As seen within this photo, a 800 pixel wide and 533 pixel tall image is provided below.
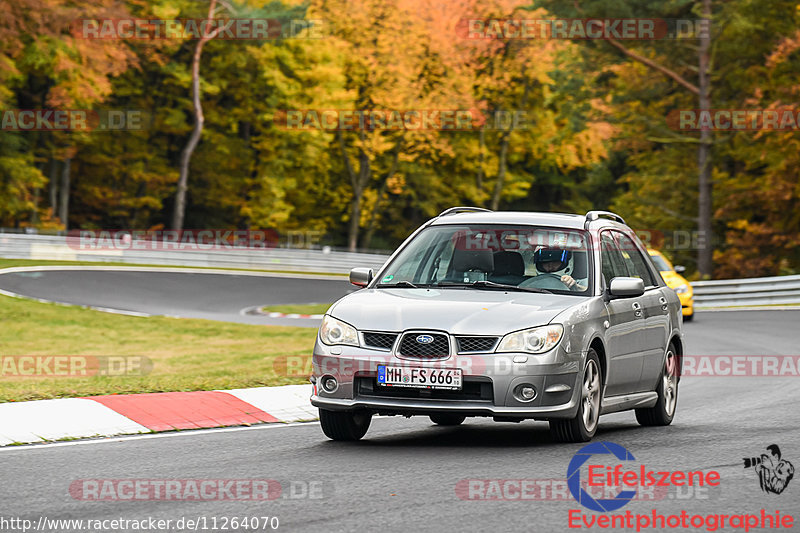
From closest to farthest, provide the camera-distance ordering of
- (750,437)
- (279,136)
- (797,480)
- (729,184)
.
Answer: (797,480) → (750,437) → (729,184) → (279,136)

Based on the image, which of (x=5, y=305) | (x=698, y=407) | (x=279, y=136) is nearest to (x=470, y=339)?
(x=698, y=407)

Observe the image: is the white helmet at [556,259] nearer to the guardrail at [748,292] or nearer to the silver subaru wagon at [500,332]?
the silver subaru wagon at [500,332]

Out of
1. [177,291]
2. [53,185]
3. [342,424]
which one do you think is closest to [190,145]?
[53,185]

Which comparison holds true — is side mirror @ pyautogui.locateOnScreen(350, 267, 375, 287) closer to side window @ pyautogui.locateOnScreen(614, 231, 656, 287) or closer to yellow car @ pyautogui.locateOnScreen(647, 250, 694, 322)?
side window @ pyautogui.locateOnScreen(614, 231, 656, 287)

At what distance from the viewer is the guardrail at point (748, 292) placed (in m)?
35.1

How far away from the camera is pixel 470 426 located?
35.9ft

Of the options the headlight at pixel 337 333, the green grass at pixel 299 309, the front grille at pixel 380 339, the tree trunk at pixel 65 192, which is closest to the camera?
the front grille at pixel 380 339

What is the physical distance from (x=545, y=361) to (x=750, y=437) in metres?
2.17

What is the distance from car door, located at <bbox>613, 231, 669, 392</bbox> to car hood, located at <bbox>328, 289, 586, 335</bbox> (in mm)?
1439

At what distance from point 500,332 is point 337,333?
1211 mm

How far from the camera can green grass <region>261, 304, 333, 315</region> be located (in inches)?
1283

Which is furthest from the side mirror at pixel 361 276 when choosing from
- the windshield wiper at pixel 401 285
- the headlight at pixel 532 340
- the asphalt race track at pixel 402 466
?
the headlight at pixel 532 340

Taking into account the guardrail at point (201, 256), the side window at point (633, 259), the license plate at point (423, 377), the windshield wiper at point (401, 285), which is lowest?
the guardrail at point (201, 256)

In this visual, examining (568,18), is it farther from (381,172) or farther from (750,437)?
(750,437)
